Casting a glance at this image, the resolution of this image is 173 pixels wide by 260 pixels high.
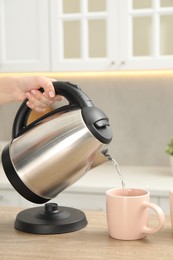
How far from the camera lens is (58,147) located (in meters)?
1.11

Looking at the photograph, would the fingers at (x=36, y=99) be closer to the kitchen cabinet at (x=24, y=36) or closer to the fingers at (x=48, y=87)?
the fingers at (x=48, y=87)

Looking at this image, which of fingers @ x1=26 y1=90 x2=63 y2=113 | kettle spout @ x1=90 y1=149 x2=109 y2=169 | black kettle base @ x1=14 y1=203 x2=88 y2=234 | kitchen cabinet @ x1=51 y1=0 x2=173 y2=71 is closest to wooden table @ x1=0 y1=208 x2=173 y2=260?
black kettle base @ x1=14 y1=203 x2=88 y2=234

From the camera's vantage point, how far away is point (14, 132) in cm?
121

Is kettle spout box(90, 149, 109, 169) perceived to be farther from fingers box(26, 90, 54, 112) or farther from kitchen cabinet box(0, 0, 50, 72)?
kitchen cabinet box(0, 0, 50, 72)

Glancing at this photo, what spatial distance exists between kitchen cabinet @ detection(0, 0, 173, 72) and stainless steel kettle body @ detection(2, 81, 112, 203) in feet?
4.74

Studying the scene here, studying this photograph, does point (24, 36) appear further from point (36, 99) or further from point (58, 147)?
point (58, 147)

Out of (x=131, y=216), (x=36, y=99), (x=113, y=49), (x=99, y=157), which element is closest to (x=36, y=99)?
(x=36, y=99)

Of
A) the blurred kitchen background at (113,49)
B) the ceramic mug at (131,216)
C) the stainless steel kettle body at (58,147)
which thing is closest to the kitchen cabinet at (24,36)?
the blurred kitchen background at (113,49)

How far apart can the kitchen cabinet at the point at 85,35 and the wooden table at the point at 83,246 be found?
1478 millimetres

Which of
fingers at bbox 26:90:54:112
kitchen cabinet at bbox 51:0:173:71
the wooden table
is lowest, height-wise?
the wooden table

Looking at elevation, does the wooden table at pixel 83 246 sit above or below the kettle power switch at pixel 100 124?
below

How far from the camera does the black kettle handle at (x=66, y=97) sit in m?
1.10

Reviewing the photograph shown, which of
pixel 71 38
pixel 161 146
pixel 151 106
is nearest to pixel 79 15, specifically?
pixel 71 38

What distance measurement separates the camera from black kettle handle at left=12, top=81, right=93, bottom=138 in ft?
3.61
